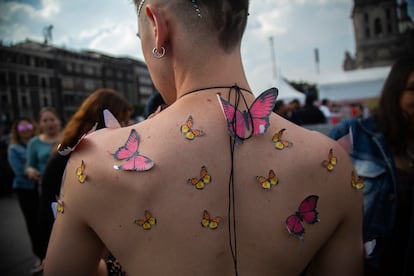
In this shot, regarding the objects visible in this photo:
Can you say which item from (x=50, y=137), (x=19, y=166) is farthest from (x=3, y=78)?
(x=50, y=137)

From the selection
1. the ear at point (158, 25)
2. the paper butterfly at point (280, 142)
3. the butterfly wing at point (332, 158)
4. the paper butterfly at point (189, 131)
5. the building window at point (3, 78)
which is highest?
the building window at point (3, 78)

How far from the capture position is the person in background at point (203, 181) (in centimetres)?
75

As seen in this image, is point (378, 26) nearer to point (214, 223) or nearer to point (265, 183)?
point (265, 183)

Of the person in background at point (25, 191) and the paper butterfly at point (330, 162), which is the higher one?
the paper butterfly at point (330, 162)

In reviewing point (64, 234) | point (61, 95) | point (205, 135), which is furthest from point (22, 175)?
point (61, 95)

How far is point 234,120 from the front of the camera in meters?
0.79

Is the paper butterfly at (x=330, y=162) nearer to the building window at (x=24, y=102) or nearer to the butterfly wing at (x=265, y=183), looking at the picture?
the butterfly wing at (x=265, y=183)

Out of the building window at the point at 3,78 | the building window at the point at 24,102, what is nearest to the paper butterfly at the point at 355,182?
the building window at the point at 3,78

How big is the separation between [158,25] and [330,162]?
1.99 feet

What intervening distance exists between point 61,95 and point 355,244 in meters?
48.2

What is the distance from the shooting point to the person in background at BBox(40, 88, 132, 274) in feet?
7.07

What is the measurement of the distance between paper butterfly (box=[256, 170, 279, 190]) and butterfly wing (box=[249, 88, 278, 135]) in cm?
12

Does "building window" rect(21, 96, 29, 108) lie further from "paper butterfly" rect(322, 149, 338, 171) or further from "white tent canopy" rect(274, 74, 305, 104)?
"paper butterfly" rect(322, 149, 338, 171)

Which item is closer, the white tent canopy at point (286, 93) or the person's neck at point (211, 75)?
the person's neck at point (211, 75)
